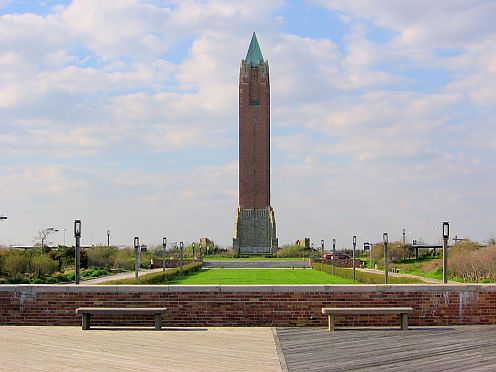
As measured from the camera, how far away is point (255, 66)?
89.4 m

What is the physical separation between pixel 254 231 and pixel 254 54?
2251cm

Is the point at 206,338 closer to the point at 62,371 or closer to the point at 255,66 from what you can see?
the point at 62,371

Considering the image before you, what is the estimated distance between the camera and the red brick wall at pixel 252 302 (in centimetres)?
1230

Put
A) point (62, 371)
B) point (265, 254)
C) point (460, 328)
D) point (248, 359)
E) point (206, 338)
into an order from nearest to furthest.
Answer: point (62, 371) → point (248, 359) → point (206, 338) → point (460, 328) → point (265, 254)

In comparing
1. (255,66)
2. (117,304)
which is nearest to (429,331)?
(117,304)

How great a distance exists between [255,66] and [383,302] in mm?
79009

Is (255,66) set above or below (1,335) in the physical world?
above

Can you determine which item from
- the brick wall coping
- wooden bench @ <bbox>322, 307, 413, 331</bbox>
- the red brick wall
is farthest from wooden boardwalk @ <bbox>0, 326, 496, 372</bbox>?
the brick wall coping

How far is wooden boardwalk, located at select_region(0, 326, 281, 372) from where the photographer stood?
848 cm

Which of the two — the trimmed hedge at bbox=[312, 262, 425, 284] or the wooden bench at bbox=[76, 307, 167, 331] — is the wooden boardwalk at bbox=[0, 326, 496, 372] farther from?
the trimmed hedge at bbox=[312, 262, 425, 284]

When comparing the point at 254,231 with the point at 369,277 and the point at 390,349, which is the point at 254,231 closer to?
the point at 369,277

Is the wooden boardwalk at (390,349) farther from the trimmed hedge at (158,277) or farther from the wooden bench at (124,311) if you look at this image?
the trimmed hedge at (158,277)

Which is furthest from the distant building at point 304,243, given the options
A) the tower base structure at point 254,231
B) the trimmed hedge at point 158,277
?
the trimmed hedge at point 158,277

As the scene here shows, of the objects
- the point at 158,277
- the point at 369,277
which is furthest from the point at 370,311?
the point at 158,277
